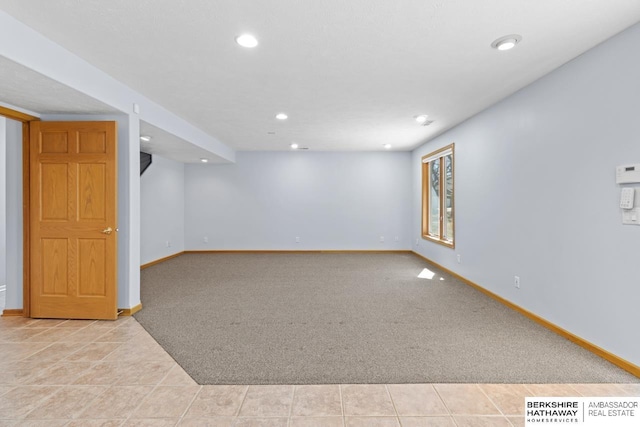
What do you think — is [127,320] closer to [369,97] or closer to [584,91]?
[369,97]

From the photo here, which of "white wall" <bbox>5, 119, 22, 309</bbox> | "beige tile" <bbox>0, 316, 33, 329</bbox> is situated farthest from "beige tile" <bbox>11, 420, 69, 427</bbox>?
"white wall" <bbox>5, 119, 22, 309</bbox>

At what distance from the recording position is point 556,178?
298 centimetres

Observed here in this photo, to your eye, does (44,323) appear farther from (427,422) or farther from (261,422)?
(427,422)

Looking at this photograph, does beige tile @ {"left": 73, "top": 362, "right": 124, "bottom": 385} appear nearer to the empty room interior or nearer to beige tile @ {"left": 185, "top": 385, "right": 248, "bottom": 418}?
the empty room interior

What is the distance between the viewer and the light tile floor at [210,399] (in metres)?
1.81

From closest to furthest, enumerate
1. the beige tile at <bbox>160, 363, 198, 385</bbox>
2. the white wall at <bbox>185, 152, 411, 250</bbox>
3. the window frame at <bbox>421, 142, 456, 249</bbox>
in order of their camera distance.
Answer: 1. the beige tile at <bbox>160, 363, 198, 385</bbox>
2. the window frame at <bbox>421, 142, 456, 249</bbox>
3. the white wall at <bbox>185, 152, 411, 250</bbox>

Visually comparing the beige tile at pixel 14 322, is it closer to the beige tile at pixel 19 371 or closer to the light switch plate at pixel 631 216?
the beige tile at pixel 19 371

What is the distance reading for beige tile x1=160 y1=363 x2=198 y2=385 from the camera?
2.19m

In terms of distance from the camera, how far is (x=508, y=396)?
2016 millimetres

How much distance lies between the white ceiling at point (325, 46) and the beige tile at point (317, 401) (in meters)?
2.53

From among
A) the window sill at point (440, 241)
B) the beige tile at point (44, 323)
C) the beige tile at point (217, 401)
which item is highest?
the window sill at point (440, 241)

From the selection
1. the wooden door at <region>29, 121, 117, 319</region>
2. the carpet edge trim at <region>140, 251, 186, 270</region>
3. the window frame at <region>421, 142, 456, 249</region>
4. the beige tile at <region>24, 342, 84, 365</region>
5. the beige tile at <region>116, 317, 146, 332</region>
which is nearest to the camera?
the beige tile at <region>24, 342, 84, 365</region>

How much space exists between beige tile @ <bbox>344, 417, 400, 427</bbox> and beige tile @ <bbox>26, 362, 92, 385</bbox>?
77.5 inches

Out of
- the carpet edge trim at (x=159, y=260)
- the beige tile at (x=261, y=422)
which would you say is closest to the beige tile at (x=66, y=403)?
the beige tile at (x=261, y=422)
